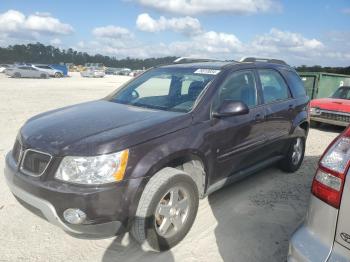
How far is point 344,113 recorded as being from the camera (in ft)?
29.3

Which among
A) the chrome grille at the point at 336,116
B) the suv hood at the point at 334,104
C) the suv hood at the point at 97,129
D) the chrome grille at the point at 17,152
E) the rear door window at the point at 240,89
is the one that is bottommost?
the chrome grille at the point at 336,116

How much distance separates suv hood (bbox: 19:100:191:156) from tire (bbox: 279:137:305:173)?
2.47 meters

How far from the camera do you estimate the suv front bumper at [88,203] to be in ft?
8.68

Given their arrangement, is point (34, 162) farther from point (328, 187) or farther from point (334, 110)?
Result: point (334, 110)

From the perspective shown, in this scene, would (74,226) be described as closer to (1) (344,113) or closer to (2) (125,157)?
(2) (125,157)

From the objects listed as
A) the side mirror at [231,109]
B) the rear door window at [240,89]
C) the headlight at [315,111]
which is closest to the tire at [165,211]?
the side mirror at [231,109]

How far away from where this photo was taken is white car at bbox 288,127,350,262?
6.10 ft

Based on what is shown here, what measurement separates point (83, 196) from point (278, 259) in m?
1.84

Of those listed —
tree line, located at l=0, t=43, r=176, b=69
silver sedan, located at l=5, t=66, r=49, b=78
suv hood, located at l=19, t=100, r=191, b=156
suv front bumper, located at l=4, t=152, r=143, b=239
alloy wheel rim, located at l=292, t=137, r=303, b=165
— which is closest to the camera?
suv front bumper, located at l=4, t=152, r=143, b=239

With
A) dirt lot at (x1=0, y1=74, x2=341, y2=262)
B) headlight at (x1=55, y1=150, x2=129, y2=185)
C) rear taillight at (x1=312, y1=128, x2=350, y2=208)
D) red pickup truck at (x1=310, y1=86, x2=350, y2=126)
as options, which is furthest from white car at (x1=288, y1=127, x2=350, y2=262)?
red pickup truck at (x1=310, y1=86, x2=350, y2=126)

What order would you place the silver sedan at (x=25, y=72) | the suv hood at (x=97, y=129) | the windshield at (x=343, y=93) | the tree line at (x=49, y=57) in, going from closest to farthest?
the suv hood at (x=97, y=129) → the windshield at (x=343, y=93) → the silver sedan at (x=25, y=72) → the tree line at (x=49, y=57)

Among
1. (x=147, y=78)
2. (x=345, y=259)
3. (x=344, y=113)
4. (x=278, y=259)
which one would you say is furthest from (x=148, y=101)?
(x=344, y=113)

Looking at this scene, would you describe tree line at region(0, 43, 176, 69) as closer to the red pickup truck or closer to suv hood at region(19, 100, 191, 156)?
the red pickup truck

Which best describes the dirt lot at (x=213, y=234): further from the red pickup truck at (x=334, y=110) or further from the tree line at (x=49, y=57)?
the tree line at (x=49, y=57)
